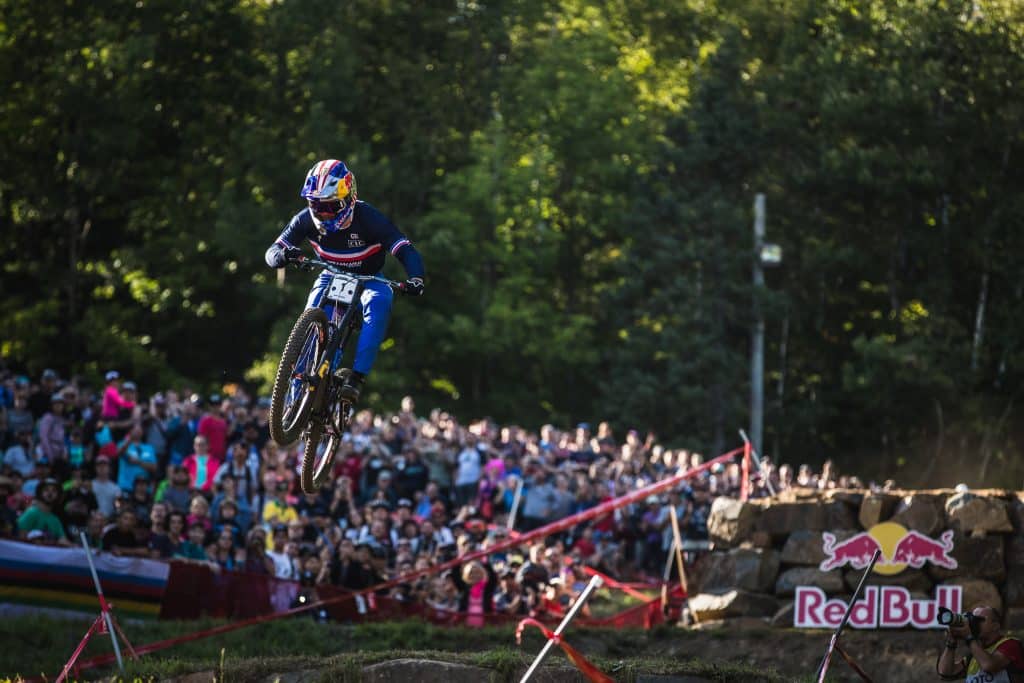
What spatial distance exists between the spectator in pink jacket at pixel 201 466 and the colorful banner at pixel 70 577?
2.37 meters

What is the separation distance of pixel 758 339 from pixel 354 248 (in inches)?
1234

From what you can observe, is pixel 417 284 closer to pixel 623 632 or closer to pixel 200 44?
pixel 623 632

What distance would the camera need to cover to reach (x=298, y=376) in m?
14.4

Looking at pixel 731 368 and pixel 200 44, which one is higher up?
pixel 200 44

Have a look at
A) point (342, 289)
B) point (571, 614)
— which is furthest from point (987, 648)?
point (342, 289)

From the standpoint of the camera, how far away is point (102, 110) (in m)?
41.4

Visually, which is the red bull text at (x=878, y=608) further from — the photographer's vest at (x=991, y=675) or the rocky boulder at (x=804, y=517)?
the photographer's vest at (x=991, y=675)

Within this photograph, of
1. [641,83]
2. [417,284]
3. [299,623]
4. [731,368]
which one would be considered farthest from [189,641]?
[641,83]

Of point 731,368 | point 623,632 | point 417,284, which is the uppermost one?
point 417,284

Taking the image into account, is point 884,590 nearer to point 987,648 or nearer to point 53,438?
point 987,648

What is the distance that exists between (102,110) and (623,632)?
2523 centimetres

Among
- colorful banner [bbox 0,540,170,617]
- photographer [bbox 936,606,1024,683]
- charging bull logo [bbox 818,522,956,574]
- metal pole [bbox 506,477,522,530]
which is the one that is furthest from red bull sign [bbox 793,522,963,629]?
colorful banner [bbox 0,540,170,617]

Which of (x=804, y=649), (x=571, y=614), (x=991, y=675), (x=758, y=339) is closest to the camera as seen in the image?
(x=571, y=614)

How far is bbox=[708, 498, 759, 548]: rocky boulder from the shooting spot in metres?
22.4
